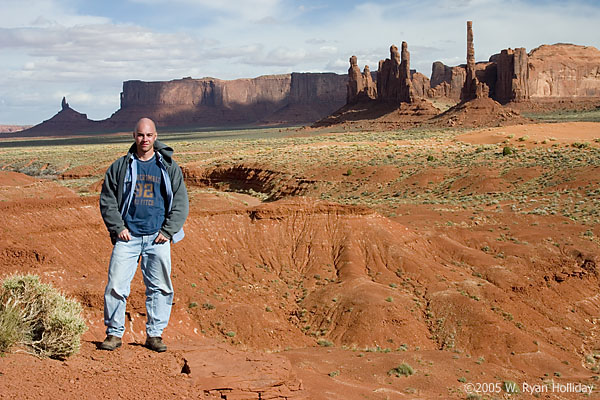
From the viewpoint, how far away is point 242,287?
18.7 m

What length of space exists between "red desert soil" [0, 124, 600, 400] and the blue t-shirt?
148 cm

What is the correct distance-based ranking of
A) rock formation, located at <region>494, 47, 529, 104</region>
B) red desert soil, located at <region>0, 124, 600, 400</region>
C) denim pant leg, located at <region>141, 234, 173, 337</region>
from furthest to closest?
rock formation, located at <region>494, 47, 529, 104</region> < denim pant leg, located at <region>141, 234, 173, 337</region> < red desert soil, located at <region>0, 124, 600, 400</region>

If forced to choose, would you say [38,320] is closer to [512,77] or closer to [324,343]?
[324,343]

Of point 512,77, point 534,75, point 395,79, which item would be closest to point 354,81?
point 395,79

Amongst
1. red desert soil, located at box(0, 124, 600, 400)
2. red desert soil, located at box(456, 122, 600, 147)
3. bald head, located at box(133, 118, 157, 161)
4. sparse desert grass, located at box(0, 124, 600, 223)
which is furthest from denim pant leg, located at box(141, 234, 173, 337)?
red desert soil, located at box(456, 122, 600, 147)

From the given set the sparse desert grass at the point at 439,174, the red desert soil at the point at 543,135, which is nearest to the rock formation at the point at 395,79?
the red desert soil at the point at 543,135

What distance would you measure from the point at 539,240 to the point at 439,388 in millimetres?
14003

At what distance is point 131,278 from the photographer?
24.3 ft

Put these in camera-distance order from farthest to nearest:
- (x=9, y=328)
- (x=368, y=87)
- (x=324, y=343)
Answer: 1. (x=368, y=87)
2. (x=324, y=343)
3. (x=9, y=328)

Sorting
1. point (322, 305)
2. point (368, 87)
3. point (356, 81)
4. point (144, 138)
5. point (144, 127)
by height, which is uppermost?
point (356, 81)

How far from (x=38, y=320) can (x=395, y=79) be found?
384ft

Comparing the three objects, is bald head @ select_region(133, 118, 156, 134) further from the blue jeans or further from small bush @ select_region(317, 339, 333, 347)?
small bush @ select_region(317, 339, 333, 347)

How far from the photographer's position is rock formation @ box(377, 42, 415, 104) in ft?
381

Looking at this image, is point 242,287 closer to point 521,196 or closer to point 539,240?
point 539,240
